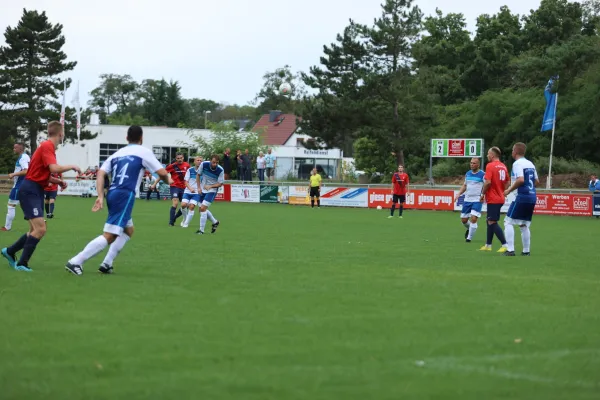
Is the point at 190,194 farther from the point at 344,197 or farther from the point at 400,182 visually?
the point at 344,197

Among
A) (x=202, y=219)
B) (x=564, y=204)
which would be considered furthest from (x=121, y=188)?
(x=564, y=204)

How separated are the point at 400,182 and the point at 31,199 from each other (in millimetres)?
21671

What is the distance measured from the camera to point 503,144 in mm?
61062

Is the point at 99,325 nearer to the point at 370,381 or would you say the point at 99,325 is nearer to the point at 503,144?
the point at 370,381

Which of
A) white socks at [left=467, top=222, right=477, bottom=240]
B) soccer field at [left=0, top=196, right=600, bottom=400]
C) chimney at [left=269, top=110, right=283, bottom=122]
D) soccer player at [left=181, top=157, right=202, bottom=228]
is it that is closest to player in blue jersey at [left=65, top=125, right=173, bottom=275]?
soccer field at [left=0, top=196, right=600, bottom=400]

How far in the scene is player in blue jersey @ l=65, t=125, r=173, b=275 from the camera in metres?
10.9

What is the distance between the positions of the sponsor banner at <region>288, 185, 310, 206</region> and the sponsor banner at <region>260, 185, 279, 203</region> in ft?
2.61

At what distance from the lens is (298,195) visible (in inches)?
1780

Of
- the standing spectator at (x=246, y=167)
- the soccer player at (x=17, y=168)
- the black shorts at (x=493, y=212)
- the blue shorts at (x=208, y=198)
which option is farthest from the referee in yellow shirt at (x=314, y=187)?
the black shorts at (x=493, y=212)

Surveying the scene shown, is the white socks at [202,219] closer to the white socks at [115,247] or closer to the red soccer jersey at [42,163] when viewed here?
the red soccer jersey at [42,163]

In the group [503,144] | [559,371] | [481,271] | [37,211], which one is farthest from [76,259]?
[503,144]

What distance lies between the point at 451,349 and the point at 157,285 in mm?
4569

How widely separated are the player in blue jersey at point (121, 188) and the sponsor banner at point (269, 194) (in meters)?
34.6

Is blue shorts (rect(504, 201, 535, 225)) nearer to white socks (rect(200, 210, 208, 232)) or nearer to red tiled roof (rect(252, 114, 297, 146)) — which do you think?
white socks (rect(200, 210, 208, 232))
